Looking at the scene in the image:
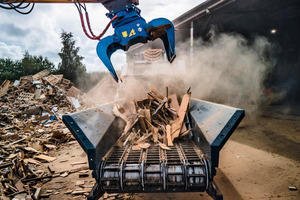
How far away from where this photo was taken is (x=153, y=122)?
341cm

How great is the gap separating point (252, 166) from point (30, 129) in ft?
26.0

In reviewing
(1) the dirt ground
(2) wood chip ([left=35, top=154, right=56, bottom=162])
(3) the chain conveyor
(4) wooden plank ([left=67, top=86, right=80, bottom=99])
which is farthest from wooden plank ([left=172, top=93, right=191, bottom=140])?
(4) wooden plank ([left=67, top=86, right=80, bottom=99])

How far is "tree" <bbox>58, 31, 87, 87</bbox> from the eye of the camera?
17873 millimetres

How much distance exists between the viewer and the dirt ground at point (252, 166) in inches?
103

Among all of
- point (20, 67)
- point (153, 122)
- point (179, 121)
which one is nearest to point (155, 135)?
point (153, 122)

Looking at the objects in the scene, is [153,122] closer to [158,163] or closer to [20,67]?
[158,163]

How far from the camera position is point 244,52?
29.6 feet

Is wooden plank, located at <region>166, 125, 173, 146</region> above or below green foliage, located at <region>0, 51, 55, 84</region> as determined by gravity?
below

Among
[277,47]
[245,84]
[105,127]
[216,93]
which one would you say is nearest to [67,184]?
[105,127]

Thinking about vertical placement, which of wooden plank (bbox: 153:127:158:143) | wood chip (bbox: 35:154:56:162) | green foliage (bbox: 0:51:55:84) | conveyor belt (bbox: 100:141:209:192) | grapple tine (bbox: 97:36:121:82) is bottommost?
wood chip (bbox: 35:154:56:162)

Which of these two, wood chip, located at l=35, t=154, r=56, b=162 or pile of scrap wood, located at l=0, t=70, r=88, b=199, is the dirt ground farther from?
pile of scrap wood, located at l=0, t=70, r=88, b=199

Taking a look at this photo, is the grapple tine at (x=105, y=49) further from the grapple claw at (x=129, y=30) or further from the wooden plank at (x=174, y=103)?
the wooden plank at (x=174, y=103)

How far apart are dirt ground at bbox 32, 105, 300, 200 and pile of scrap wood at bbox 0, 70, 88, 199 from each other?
43 cm

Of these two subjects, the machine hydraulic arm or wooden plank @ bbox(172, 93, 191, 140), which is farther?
wooden plank @ bbox(172, 93, 191, 140)
